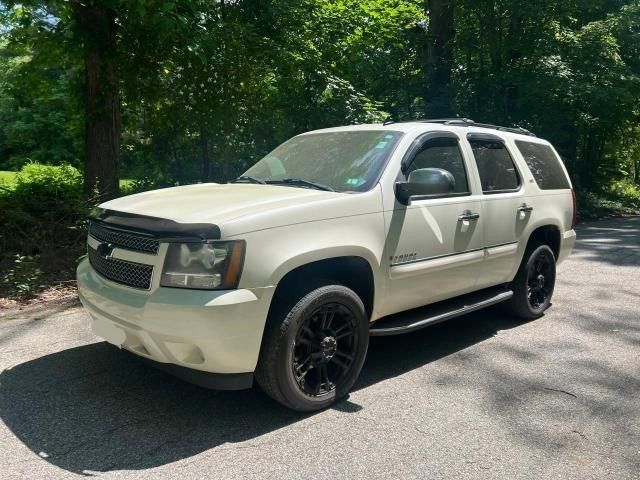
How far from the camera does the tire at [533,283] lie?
5.89 metres

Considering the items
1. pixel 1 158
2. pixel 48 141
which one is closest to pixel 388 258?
pixel 48 141

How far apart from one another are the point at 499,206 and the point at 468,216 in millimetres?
561

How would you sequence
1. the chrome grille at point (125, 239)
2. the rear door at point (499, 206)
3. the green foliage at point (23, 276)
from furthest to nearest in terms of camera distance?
the green foliage at point (23, 276) < the rear door at point (499, 206) < the chrome grille at point (125, 239)

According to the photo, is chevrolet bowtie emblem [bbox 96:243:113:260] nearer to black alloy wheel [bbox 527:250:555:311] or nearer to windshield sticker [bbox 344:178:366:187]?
windshield sticker [bbox 344:178:366:187]

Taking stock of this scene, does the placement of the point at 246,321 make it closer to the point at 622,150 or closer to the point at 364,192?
the point at 364,192

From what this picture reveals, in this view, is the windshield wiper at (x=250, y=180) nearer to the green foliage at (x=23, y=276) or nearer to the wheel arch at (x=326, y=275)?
the wheel arch at (x=326, y=275)

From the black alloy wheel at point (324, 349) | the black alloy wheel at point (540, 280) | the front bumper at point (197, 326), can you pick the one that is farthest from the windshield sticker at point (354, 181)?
the black alloy wheel at point (540, 280)

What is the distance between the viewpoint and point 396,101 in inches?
651

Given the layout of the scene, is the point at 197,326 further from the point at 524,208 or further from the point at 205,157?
the point at 205,157

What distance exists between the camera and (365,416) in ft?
12.6

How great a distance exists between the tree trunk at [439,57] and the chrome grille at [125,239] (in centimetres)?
1393

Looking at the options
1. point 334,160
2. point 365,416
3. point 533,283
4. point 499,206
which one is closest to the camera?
point 365,416

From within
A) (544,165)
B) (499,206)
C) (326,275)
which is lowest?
(326,275)

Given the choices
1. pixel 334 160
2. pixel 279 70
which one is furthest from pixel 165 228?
pixel 279 70
